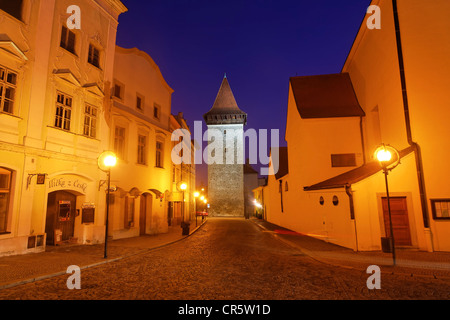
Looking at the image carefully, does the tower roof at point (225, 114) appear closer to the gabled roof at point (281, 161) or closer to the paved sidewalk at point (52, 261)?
the gabled roof at point (281, 161)

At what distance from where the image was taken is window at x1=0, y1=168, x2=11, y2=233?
998cm

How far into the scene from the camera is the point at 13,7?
35.2ft

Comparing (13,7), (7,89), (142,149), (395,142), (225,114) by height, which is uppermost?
(225,114)

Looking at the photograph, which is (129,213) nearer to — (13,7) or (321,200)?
(13,7)

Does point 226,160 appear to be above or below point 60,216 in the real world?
above

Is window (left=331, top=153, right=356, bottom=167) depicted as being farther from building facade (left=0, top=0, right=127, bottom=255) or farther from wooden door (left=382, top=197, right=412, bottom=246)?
building facade (left=0, top=0, right=127, bottom=255)

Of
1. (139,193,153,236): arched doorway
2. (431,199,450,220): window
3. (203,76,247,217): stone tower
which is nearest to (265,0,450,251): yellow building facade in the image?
(431,199,450,220): window

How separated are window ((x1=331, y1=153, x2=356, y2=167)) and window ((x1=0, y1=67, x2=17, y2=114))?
1651cm

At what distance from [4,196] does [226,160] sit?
1705 inches

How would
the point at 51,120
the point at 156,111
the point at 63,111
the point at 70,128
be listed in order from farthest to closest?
1. the point at 156,111
2. the point at 70,128
3. the point at 63,111
4. the point at 51,120

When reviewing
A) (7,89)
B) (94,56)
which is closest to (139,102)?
(94,56)

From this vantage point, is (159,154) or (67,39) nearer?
(67,39)

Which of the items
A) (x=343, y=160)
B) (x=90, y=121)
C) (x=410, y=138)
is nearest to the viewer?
(x=410, y=138)

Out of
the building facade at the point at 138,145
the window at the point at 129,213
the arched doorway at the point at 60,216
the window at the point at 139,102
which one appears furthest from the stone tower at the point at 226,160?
the arched doorway at the point at 60,216
